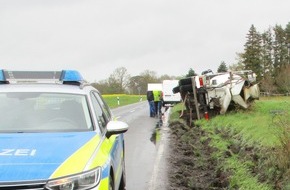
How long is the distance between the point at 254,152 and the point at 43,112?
5.00 metres

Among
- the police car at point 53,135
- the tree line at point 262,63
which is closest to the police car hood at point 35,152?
the police car at point 53,135

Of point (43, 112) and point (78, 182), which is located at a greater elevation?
point (43, 112)

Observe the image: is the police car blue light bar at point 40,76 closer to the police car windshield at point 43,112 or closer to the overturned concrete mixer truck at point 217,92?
the police car windshield at point 43,112

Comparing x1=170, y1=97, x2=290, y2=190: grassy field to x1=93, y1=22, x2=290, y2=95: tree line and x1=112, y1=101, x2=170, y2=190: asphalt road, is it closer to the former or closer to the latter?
x1=112, y1=101, x2=170, y2=190: asphalt road

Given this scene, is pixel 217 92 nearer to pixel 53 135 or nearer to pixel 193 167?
pixel 193 167

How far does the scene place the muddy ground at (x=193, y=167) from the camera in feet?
25.0

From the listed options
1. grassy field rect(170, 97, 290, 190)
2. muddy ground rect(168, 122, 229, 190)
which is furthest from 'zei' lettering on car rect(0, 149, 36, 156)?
muddy ground rect(168, 122, 229, 190)

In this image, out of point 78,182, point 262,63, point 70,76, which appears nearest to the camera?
point 78,182

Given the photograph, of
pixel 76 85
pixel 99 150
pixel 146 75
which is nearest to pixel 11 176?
pixel 99 150

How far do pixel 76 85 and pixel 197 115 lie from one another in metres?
12.6

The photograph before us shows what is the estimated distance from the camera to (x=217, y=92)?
17609mm

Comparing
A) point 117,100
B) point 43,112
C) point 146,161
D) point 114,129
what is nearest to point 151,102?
point 146,161

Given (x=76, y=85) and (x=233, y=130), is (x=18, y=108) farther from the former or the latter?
(x=233, y=130)

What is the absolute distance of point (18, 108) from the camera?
5.26 meters
